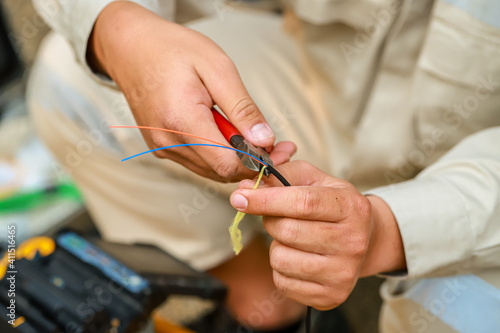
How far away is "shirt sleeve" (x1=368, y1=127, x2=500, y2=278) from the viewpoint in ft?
1.72

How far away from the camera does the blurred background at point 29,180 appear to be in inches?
38.3

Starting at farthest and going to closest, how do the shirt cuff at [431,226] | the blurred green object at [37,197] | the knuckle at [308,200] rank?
the blurred green object at [37,197] < the shirt cuff at [431,226] < the knuckle at [308,200]

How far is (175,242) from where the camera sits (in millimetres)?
960

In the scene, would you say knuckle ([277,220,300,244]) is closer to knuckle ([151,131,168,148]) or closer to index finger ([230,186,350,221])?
index finger ([230,186,350,221])

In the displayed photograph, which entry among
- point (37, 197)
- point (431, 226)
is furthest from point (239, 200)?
point (37, 197)

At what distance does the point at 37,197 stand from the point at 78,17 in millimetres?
761

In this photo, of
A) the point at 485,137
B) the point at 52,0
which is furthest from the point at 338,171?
the point at 52,0

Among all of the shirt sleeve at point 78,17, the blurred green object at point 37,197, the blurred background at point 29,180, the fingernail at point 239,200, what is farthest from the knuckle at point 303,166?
the blurred green object at point 37,197

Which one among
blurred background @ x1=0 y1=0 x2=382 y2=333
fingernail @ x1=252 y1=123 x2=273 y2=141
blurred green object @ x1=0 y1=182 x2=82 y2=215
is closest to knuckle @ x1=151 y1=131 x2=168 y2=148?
fingernail @ x1=252 y1=123 x2=273 y2=141

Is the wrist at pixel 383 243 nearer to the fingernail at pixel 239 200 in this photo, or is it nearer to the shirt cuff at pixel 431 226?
the shirt cuff at pixel 431 226

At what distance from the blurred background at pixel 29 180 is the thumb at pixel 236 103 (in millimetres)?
581

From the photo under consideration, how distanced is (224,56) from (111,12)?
18cm

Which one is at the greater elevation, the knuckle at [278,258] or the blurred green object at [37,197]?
the knuckle at [278,258]

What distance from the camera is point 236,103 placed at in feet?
1.54
